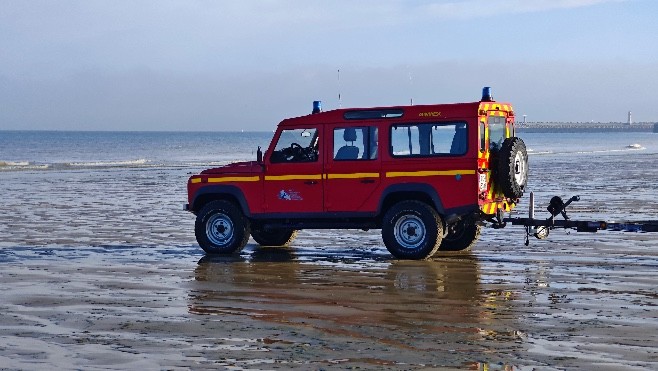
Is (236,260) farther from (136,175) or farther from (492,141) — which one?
(136,175)

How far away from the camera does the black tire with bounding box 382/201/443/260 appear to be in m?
14.9

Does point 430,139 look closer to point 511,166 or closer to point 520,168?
point 511,166

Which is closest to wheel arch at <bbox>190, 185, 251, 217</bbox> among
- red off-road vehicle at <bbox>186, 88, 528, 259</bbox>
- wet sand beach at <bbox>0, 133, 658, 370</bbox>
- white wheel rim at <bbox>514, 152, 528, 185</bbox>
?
red off-road vehicle at <bbox>186, 88, 528, 259</bbox>

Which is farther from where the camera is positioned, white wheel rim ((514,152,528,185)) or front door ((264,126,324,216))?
front door ((264,126,324,216))

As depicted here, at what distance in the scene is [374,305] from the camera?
1111 centimetres

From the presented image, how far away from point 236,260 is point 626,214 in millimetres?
9395

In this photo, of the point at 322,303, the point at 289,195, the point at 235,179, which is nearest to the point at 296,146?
the point at 289,195

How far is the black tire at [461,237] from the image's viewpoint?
16.2m

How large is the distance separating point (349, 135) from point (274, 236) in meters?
2.71

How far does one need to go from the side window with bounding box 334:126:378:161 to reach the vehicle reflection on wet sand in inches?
60.2

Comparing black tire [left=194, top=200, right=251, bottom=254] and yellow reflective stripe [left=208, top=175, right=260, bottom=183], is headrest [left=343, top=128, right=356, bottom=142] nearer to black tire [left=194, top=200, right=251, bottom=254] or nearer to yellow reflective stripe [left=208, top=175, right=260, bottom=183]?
yellow reflective stripe [left=208, top=175, right=260, bottom=183]

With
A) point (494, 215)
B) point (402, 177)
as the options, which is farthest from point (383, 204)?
point (494, 215)

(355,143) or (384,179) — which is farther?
(355,143)

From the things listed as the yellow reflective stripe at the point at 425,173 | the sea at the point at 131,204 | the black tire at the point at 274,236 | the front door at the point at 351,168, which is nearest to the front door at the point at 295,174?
the front door at the point at 351,168
